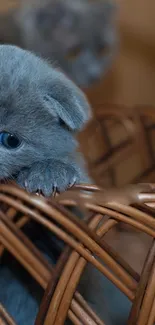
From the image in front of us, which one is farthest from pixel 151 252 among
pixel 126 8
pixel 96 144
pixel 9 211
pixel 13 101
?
pixel 126 8

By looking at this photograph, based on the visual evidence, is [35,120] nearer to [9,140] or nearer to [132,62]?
[9,140]

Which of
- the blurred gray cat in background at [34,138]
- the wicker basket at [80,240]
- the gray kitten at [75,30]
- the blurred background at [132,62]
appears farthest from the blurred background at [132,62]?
the wicker basket at [80,240]

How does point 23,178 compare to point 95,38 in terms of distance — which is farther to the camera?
point 95,38

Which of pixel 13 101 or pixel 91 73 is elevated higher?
pixel 13 101

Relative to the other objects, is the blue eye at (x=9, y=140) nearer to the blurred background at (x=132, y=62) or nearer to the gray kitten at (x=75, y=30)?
the gray kitten at (x=75, y=30)

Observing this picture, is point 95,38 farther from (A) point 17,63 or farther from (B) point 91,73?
(A) point 17,63

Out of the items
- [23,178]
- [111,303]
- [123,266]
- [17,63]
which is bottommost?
[111,303]

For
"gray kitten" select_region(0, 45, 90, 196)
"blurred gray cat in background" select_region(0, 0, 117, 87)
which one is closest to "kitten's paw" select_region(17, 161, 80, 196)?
"gray kitten" select_region(0, 45, 90, 196)
